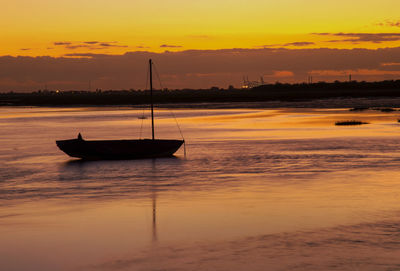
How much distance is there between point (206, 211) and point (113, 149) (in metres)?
16.1

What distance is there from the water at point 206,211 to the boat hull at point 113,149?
0.82m

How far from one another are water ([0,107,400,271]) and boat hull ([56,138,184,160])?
0.82 meters

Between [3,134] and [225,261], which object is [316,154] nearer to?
[225,261]

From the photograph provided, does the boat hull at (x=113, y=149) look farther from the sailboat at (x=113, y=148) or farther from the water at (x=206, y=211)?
the water at (x=206, y=211)

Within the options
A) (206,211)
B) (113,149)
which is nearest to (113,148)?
(113,149)

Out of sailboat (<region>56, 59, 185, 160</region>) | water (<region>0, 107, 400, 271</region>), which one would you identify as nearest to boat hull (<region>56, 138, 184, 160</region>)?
sailboat (<region>56, 59, 185, 160</region>)

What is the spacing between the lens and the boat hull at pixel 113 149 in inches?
1351

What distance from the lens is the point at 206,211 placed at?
1903 cm

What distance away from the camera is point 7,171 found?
30.6 meters

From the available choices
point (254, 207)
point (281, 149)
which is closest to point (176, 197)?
point (254, 207)

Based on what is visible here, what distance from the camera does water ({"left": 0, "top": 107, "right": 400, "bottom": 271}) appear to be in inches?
543

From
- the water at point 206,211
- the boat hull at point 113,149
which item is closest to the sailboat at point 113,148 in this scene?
the boat hull at point 113,149

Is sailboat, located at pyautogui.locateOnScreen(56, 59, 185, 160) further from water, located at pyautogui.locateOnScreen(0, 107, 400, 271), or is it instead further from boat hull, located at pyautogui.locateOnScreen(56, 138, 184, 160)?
water, located at pyautogui.locateOnScreen(0, 107, 400, 271)

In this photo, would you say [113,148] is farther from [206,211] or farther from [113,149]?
[206,211]
